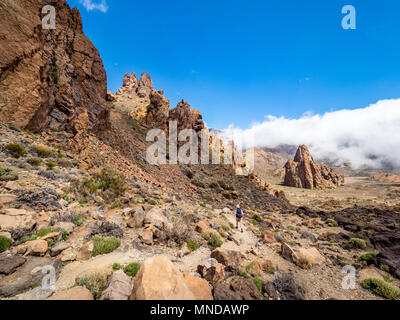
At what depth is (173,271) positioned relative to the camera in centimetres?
419

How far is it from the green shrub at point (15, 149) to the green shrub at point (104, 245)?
374 inches

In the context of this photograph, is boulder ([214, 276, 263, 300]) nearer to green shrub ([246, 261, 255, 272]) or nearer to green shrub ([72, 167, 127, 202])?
green shrub ([246, 261, 255, 272])

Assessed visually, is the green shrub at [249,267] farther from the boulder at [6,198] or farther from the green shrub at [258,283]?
the boulder at [6,198]

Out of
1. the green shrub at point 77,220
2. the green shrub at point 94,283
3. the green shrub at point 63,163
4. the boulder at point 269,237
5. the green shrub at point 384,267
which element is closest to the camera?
the green shrub at point 94,283

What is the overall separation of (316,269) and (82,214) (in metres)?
12.1

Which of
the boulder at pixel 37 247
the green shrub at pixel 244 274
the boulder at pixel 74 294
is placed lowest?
the green shrub at pixel 244 274

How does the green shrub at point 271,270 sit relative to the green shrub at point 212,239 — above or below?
below

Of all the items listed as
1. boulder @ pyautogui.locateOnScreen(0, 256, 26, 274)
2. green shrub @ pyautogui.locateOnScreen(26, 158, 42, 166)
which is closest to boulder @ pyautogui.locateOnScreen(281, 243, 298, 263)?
boulder @ pyautogui.locateOnScreen(0, 256, 26, 274)

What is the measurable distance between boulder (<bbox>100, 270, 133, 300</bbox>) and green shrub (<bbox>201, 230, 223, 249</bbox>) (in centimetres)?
499

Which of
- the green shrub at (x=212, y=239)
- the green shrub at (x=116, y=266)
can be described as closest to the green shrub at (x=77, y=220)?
the green shrub at (x=116, y=266)

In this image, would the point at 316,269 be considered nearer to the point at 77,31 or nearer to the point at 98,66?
the point at 98,66

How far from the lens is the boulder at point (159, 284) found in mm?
3604

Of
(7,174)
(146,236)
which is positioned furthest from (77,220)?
(7,174)

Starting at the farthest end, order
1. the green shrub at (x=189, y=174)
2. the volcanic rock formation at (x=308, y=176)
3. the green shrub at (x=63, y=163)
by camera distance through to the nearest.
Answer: the volcanic rock formation at (x=308, y=176)
the green shrub at (x=189, y=174)
the green shrub at (x=63, y=163)
